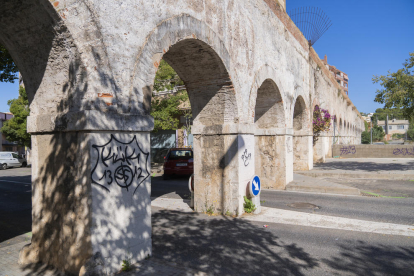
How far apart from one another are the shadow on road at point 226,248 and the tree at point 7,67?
6.23 m

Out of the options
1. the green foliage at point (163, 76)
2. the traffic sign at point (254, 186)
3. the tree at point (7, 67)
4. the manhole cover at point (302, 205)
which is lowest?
the manhole cover at point (302, 205)

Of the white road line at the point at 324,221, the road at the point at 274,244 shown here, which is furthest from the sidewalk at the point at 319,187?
the white road line at the point at 324,221

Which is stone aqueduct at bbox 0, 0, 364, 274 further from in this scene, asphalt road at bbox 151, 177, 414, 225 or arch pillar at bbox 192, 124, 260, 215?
asphalt road at bbox 151, 177, 414, 225

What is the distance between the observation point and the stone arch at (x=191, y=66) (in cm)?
430

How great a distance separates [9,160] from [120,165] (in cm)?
2404

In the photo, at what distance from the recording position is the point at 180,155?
14328 millimetres

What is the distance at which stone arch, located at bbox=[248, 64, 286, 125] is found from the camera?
8180mm

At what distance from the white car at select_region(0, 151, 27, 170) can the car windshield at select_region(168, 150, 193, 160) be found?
1603cm

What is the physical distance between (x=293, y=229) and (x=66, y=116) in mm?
4594

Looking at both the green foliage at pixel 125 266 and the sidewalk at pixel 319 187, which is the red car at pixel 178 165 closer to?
the sidewalk at pixel 319 187

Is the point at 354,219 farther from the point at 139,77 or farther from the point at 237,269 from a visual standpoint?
the point at 139,77

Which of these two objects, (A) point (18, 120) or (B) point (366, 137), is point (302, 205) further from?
(B) point (366, 137)

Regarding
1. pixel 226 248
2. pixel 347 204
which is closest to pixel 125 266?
pixel 226 248

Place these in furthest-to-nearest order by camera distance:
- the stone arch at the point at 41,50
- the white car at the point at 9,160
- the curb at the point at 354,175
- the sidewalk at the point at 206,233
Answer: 1. the white car at the point at 9,160
2. the curb at the point at 354,175
3. the sidewalk at the point at 206,233
4. the stone arch at the point at 41,50
